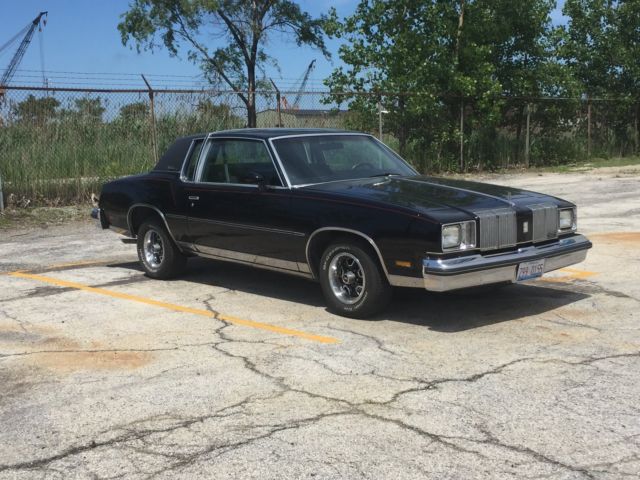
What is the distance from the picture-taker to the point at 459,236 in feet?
19.6

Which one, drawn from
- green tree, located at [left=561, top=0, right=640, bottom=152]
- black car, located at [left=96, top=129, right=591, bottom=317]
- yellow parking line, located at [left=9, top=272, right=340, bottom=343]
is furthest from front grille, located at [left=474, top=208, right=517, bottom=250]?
green tree, located at [left=561, top=0, right=640, bottom=152]

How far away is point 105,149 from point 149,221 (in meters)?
7.45

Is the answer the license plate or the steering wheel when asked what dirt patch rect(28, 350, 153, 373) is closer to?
the steering wheel

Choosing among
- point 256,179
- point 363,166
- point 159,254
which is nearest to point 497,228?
point 363,166

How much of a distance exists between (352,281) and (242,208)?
4.70ft

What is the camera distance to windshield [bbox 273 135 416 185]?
7.13 meters

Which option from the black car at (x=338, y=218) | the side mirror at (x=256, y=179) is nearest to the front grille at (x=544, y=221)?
the black car at (x=338, y=218)

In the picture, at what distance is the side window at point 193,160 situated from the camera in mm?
8023

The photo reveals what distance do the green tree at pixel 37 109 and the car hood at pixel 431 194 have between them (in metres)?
9.19

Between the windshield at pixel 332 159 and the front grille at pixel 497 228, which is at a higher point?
the windshield at pixel 332 159

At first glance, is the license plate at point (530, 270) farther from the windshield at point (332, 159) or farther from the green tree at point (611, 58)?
the green tree at point (611, 58)

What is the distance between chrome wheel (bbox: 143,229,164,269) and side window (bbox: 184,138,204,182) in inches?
35.2

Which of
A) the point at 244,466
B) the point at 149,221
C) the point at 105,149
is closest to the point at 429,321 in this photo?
the point at 244,466

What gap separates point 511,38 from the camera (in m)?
23.6
